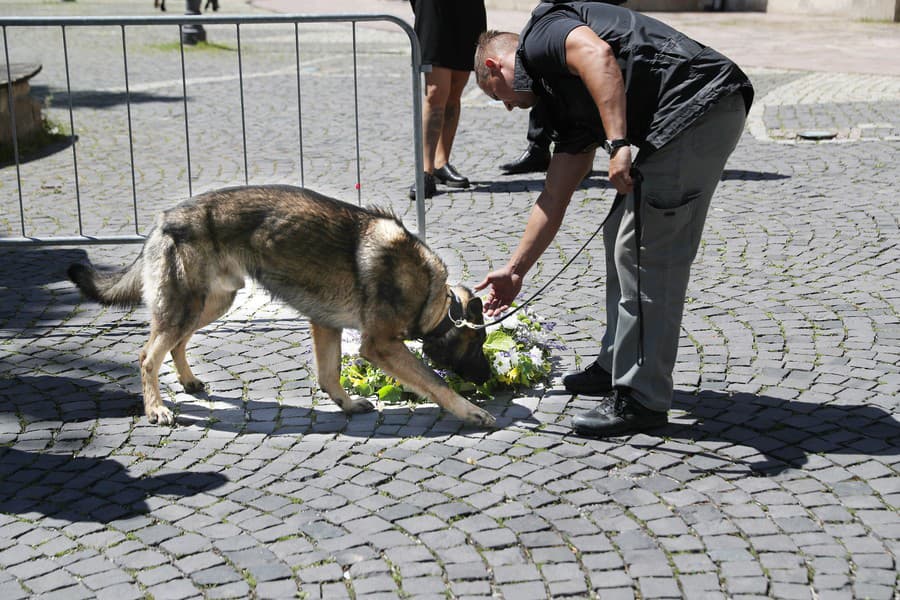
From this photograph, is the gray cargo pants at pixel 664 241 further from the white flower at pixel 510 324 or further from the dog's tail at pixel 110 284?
the dog's tail at pixel 110 284

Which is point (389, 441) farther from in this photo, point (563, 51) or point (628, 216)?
point (563, 51)

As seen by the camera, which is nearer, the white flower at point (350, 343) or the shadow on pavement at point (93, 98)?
the white flower at point (350, 343)

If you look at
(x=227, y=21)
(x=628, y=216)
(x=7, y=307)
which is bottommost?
(x=7, y=307)

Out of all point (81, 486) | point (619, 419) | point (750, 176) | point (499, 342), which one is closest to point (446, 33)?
point (750, 176)

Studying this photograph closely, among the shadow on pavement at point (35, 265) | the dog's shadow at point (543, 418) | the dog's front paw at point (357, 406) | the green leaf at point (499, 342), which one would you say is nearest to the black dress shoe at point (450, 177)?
the shadow on pavement at point (35, 265)

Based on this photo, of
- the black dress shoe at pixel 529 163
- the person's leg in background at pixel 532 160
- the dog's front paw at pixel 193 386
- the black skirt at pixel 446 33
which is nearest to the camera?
the dog's front paw at pixel 193 386

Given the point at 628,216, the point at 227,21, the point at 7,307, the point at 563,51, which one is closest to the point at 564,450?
the point at 628,216

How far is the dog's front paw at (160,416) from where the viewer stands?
4914mm

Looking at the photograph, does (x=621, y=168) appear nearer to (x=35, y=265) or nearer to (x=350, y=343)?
(x=350, y=343)

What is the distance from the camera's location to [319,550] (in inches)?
150

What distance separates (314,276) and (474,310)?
723 mm

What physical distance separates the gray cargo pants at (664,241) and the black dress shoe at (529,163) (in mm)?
4851

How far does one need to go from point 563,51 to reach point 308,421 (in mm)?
1981

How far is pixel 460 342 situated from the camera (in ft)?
16.2
